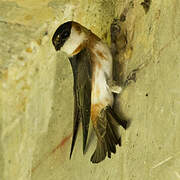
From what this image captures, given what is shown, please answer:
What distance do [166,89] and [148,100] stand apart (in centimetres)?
12

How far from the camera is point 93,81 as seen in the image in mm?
1957

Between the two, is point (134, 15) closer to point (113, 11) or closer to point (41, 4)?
point (113, 11)

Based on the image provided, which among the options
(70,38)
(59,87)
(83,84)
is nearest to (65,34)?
(70,38)

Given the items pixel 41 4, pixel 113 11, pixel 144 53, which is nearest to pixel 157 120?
pixel 144 53

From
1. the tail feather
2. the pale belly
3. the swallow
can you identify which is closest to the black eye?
the swallow

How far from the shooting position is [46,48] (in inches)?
88.9

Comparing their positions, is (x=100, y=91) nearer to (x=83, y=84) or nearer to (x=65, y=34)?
(x=83, y=84)

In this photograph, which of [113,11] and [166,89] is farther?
[113,11]

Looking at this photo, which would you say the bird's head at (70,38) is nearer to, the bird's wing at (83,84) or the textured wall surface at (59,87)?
the bird's wing at (83,84)

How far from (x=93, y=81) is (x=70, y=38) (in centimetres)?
20

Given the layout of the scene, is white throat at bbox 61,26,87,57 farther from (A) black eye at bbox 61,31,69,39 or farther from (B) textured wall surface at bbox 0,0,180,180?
(B) textured wall surface at bbox 0,0,180,180

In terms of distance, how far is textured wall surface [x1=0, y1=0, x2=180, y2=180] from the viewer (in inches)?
71.8

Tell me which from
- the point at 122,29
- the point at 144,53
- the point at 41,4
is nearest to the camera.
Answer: the point at 144,53

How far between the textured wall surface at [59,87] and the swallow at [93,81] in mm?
51
